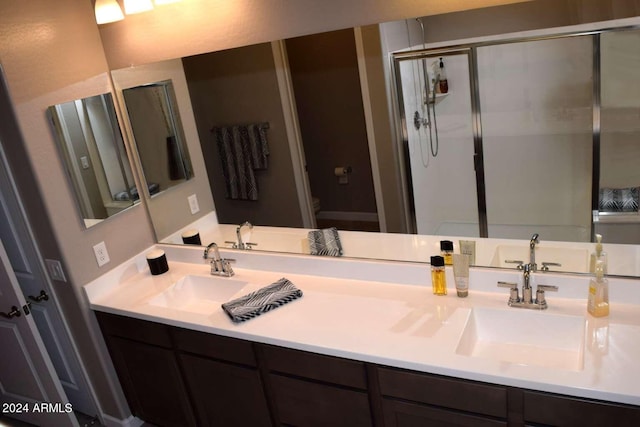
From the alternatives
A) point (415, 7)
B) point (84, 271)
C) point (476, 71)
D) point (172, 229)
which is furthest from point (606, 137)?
point (84, 271)

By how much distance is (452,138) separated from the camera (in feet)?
7.02

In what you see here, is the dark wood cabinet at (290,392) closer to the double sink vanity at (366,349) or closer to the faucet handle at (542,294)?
the double sink vanity at (366,349)

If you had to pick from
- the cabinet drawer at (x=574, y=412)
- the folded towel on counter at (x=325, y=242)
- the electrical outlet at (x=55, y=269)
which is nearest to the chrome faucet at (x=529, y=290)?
the cabinet drawer at (x=574, y=412)

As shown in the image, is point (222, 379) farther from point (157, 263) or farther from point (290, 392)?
point (157, 263)

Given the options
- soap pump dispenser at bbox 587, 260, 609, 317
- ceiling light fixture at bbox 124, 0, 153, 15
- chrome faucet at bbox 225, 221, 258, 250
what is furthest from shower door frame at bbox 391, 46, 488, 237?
ceiling light fixture at bbox 124, 0, 153, 15

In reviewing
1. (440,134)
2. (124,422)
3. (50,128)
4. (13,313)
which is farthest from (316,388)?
(50,128)

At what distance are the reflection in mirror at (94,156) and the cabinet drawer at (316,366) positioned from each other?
1.22 meters

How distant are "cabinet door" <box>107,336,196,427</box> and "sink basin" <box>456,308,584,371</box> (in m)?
1.40

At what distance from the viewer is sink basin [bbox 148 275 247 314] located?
8.46 ft

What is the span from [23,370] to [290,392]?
1.63 meters

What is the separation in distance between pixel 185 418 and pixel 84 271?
2.96 feet

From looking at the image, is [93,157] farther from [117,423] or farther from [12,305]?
[117,423]

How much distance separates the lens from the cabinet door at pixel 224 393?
2236 mm

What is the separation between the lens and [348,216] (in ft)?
7.97
